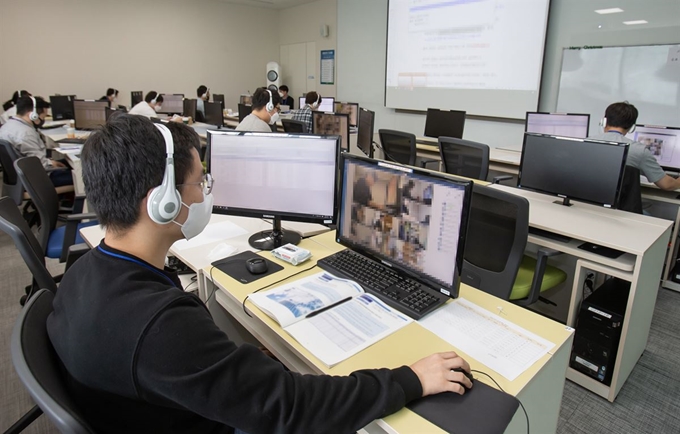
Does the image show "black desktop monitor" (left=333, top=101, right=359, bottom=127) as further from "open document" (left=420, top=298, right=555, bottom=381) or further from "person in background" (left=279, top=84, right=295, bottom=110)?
"open document" (left=420, top=298, right=555, bottom=381)

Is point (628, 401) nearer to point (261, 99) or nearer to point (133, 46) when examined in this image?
point (261, 99)

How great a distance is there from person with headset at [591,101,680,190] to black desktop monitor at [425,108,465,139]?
2107 mm

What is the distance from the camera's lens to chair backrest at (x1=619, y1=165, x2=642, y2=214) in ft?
8.96

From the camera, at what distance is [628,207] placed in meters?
2.82

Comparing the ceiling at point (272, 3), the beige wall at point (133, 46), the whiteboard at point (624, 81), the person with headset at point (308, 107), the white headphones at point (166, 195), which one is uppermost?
the ceiling at point (272, 3)

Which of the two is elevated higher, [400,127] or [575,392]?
[400,127]

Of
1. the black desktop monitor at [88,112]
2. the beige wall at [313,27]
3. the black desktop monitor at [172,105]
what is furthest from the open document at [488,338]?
the beige wall at [313,27]

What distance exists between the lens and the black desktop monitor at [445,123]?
16.2 ft

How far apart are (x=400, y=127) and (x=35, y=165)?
5518 mm

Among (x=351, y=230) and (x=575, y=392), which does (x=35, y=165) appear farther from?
(x=575, y=392)

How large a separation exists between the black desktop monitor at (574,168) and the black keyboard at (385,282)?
1.54 m

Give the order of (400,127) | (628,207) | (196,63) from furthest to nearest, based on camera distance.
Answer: (196,63)
(400,127)
(628,207)

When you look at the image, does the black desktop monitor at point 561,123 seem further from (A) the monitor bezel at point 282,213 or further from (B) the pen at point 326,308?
(B) the pen at point 326,308

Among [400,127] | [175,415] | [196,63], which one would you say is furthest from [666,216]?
[196,63]
